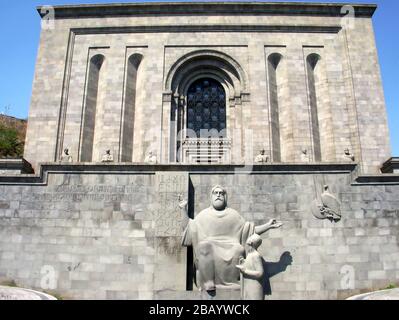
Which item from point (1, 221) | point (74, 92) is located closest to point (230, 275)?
point (1, 221)

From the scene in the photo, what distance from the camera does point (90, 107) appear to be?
19.7m

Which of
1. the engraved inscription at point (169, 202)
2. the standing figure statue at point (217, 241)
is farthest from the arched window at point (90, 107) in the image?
the standing figure statue at point (217, 241)

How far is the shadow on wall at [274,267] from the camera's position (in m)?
10.3

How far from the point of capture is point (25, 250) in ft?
35.8

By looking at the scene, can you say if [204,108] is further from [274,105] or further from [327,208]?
[327,208]

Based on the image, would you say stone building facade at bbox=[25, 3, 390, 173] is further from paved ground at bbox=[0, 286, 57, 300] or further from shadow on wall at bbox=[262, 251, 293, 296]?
paved ground at bbox=[0, 286, 57, 300]

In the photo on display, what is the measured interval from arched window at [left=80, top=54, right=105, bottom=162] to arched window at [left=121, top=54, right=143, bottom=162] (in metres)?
1.78

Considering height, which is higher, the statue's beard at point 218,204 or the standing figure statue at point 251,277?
the statue's beard at point 218,204

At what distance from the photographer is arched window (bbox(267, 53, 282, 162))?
738 inches

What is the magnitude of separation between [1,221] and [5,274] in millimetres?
1648

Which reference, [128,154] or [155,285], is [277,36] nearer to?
[128,154]

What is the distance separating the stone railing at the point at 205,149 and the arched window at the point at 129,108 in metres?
2.97

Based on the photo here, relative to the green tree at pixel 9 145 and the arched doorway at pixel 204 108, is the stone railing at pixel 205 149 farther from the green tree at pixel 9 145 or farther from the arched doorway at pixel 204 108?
the green tree at pixel 9 145

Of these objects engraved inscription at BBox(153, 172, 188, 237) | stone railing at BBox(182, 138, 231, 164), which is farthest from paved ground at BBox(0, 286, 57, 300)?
stone railing at BBox(182, 138, 231, 164)
